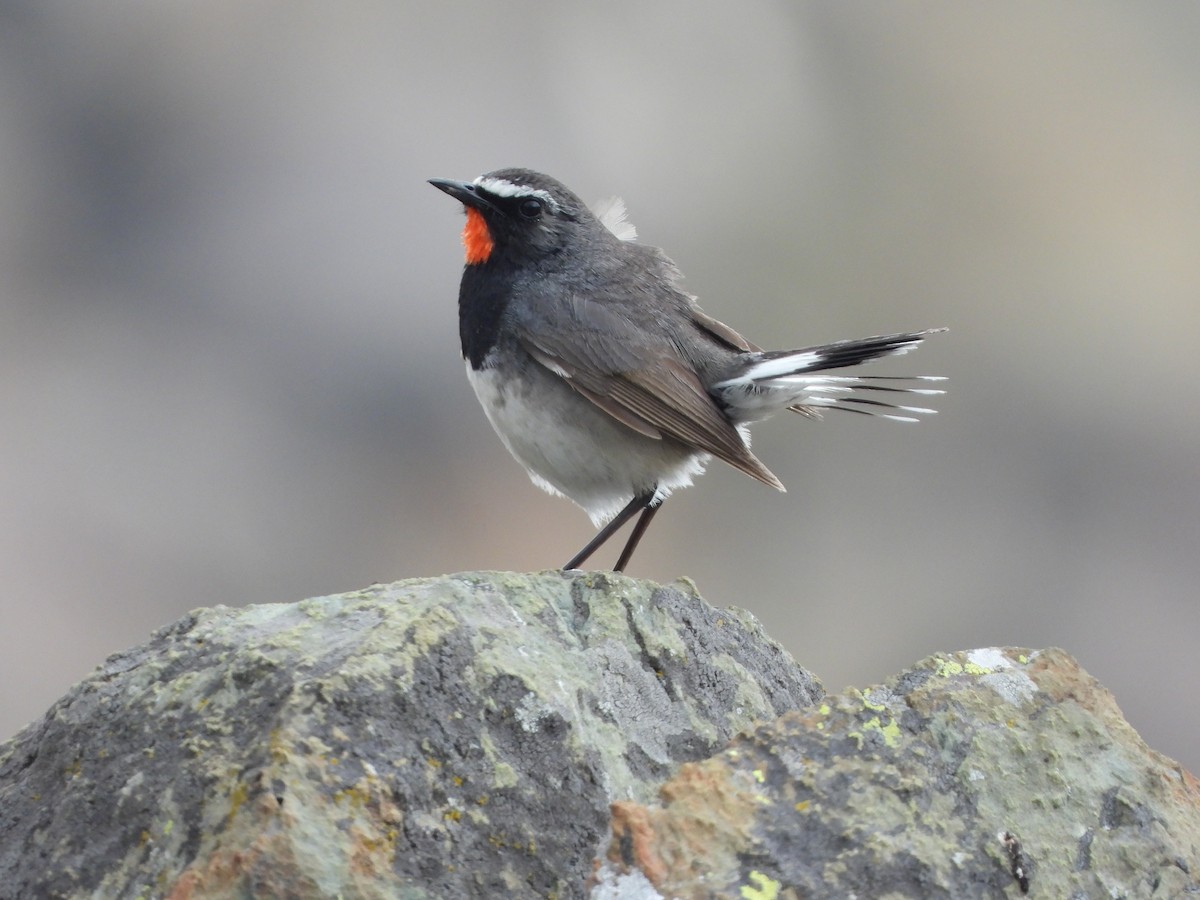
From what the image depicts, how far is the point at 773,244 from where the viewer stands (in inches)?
744

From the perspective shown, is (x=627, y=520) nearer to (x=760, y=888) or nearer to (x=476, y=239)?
(x=476, y=239)

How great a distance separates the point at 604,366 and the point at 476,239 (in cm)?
105

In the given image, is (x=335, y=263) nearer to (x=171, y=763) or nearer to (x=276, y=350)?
(x=276, y=350)

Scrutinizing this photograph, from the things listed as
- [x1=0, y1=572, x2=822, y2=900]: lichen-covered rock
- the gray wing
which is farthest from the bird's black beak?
[x1=0, y1=572, x2=822, y2=900]: lichen-covered rock

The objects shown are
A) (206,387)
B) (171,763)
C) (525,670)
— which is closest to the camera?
(171,763)

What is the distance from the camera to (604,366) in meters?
6.39

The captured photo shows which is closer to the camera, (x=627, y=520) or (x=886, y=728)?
(x=886, y=728)

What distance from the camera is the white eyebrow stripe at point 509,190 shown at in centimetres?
686

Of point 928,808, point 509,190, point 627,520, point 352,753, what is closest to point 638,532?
point 627,520

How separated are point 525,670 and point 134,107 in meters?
16.3

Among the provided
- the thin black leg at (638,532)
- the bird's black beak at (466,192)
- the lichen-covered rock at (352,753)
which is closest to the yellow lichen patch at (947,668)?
the lichen-covered rock at (352,753)

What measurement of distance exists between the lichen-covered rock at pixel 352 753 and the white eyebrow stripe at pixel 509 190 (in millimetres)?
3101

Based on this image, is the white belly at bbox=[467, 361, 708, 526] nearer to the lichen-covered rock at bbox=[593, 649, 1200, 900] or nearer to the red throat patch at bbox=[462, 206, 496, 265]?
the red throat patch at bbox=[462, 206, 496, 265]

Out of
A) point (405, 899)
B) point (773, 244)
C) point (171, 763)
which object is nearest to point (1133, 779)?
point (405, 899)
